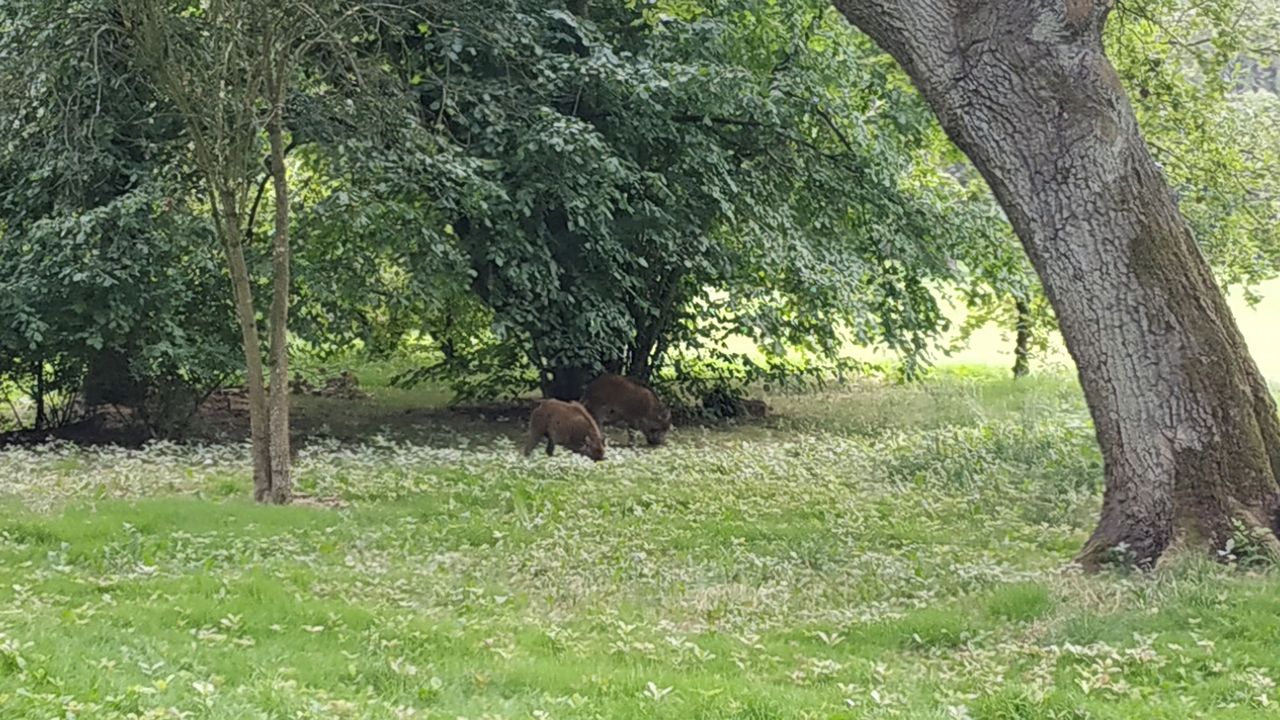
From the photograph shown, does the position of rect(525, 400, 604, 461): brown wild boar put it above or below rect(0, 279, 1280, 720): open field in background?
above

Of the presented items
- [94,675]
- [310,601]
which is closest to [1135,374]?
[310,601]

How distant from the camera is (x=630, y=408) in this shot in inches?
597

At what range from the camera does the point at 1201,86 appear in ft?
57.9

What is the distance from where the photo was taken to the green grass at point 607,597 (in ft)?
17.4

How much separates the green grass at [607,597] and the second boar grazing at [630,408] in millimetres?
2370

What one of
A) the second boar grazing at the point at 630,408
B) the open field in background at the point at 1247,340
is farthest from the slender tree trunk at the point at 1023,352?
the second boar grazing at the point at 630,408

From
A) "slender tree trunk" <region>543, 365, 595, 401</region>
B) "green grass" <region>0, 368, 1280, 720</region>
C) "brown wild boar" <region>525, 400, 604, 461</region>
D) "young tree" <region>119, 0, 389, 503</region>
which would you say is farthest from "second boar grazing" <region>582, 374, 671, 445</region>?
"young tree" <region>119, 0, 389, 503</region>

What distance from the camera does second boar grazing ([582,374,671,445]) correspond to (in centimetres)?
1516

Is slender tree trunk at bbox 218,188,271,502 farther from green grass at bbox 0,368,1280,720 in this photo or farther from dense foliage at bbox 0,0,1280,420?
dense foliage at bbox 0,0,1280,420

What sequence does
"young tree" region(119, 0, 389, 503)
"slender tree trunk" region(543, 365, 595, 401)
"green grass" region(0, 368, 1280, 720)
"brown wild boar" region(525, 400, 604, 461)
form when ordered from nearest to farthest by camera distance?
1. "green grass" region(0, 368, 1280, 720)
2. "young tree" region(119, 0, 389, 503)
3. "brown wild boar" region(525, 400, 604, 461)
4. "slender tree trunk" region(543, 365, 595, 401)

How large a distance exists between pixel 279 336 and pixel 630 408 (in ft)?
18.4

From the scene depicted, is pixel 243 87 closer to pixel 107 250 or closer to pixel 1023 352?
pixel 107 250

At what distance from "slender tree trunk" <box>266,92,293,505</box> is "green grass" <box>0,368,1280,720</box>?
0.35 metres

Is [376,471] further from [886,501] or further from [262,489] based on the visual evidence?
[886,501]
